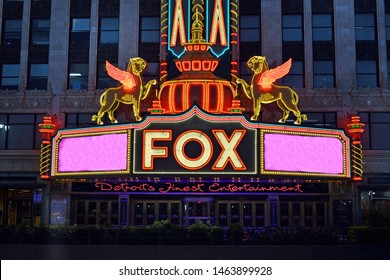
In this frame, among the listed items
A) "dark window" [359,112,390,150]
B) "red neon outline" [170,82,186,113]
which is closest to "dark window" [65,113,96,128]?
"red neon outline" [170,82,186,113]

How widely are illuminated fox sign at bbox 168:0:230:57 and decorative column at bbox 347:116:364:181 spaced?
9.01 meters

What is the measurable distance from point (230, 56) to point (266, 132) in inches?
334

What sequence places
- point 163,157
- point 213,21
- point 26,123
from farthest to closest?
1. point 26,123
2. point 213,21
3. point 163,157

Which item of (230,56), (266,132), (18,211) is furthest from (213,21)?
(18,211)

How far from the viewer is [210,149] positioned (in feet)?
93.6

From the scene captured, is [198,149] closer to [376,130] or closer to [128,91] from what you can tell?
[128,91]

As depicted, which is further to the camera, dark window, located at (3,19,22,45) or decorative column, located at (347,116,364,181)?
dark window, located at (3,19,22,45)

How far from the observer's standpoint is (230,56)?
35.7 m

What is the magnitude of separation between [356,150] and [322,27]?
10.4m

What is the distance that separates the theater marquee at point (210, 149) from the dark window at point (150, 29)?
33.8 feet

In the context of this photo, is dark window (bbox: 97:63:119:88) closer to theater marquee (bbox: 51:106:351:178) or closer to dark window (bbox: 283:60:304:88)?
theater marquee (bbox: 51:106:351:178)

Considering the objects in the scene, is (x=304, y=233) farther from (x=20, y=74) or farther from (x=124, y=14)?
(x=20, y=74)

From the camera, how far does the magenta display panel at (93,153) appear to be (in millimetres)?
29500

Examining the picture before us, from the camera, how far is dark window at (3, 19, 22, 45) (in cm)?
3938
